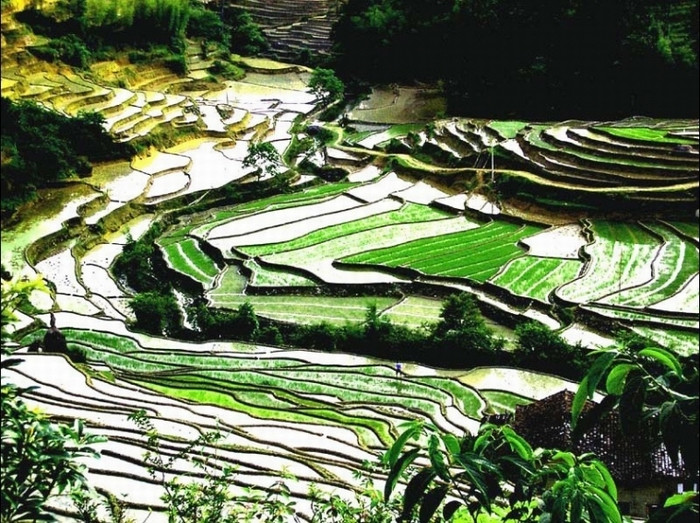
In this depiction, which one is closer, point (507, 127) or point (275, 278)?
point (275, 278)

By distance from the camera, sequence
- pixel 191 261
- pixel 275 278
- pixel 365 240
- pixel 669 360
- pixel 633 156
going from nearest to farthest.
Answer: pixel 669 360, pixel 275 278, pixel 191 261, pixel 365 240, pixel 633 156

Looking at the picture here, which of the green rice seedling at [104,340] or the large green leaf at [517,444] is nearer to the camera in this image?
the large green leaf at [517,444]

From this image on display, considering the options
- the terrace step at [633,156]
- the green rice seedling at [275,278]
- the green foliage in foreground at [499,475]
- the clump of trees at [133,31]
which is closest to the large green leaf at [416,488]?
the green foliage in foreground at [499,475]

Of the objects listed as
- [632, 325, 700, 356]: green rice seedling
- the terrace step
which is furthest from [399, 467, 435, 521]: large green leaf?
the terrace step

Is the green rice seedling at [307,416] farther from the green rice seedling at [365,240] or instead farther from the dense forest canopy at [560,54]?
the dense forest canopy at [560,54]

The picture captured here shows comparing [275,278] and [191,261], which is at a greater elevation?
[275,278]

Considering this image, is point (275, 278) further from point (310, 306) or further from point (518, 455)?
point (518, 455)

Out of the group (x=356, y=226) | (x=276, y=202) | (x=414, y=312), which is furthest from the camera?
(x=276, y=202)

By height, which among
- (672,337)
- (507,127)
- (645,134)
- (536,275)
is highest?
(645,134)

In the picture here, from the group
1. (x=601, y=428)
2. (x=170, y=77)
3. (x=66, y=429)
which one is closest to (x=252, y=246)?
(x=601, y=428)

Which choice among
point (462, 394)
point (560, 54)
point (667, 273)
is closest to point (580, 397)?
point (462, 394)
